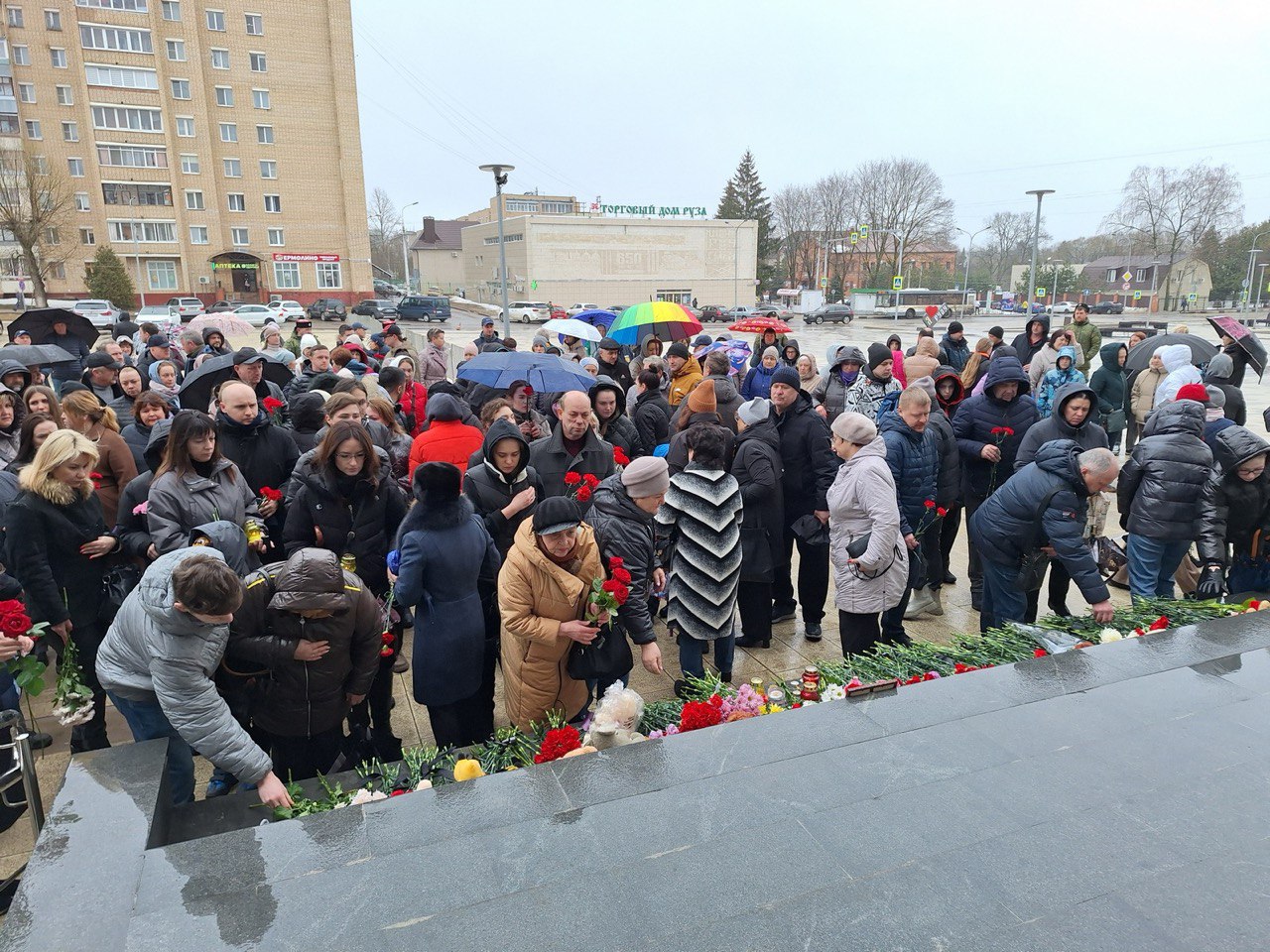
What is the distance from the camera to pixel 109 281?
46625 mm

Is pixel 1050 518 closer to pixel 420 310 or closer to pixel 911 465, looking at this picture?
pixel 911 465

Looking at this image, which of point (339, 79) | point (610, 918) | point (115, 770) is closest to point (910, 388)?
point (610, 918)

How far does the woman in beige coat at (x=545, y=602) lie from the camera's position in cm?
348

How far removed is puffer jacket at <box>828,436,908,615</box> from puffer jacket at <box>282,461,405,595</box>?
2.61m

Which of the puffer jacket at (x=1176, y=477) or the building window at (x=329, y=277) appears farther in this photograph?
the building window at (x=329, y=277)

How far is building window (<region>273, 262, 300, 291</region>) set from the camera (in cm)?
5409

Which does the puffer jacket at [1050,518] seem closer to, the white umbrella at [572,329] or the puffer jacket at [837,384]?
the puffer jacket at [837,384]

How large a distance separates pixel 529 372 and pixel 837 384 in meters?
3.47

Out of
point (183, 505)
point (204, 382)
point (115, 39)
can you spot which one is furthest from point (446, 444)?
point (115, 39)

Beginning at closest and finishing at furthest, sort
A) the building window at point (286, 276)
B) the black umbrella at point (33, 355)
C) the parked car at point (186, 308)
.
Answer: the black umbrella at point (33, 355), the parked car at point (186, 308), the building window at point (286, 276)

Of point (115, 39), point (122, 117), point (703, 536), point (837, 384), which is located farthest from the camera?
point (122, 117)

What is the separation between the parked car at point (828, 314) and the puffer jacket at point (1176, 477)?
51.3 metres

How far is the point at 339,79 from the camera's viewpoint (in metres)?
52.8

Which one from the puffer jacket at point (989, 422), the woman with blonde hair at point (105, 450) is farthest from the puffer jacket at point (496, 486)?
the puffer jacket at point (989, 422)
